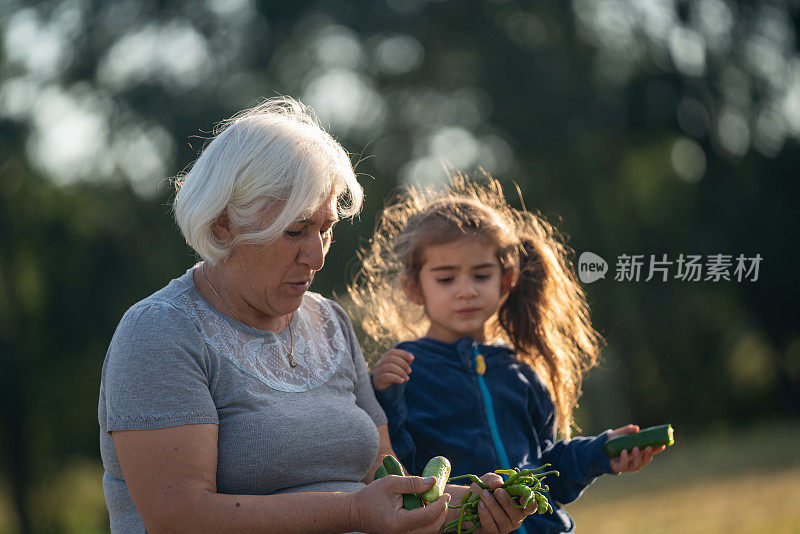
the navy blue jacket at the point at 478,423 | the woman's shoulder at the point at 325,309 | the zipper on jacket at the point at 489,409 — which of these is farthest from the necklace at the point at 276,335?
the zipper on jacket at the point at 489,409

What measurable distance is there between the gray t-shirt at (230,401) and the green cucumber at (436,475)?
0.22 meters

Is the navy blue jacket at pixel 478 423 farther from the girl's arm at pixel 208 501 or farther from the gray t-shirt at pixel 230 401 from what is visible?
the girl's arm at pixel 208 501

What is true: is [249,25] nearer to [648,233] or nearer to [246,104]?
[246,104]

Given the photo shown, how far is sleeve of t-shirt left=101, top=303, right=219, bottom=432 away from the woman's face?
9.8 inches

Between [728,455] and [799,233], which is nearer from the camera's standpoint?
[728,455]

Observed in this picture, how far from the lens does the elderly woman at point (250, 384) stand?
2361 millimetres

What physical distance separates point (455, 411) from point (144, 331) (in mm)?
1395

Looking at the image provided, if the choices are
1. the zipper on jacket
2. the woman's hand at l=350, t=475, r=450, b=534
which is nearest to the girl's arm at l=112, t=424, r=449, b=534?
the woman's hand at l=350, t=475, r=450, b=534

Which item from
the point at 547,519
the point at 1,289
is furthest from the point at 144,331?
the point at 1,289

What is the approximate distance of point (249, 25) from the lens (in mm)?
16094

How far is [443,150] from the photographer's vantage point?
16375mm

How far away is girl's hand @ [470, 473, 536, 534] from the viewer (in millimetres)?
2545

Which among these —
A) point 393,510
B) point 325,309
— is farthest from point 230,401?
point 325,309

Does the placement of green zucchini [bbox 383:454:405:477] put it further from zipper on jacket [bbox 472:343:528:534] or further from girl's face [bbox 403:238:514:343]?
girl's face [bbox 403:238:514:343]
